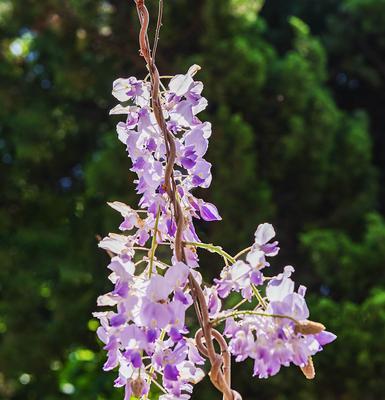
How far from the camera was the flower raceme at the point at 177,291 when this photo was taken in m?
0.59

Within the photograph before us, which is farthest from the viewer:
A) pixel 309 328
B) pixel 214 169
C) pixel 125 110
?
pixel 214 169

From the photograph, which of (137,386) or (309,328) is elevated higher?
(309,328)

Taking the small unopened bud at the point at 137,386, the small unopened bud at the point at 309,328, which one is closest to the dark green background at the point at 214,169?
the small unopened bud at the point at 137,386

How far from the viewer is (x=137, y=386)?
25.5 inches

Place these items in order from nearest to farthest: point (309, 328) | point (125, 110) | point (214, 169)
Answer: point (309, 328), point (125, 110), point (214, 169)

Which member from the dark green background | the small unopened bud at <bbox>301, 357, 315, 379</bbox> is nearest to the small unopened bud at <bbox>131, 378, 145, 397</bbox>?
the small unopened bud at <bbox>301, 357, 315, 379</bbox>

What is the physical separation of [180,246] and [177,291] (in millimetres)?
57

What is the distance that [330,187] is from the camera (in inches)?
151

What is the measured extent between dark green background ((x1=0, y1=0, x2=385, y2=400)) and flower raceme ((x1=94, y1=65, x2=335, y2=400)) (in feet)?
7.47

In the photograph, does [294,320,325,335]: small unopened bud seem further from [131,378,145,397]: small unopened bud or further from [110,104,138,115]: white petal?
[110,104,138,115]: white petal

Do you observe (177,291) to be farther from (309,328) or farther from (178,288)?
(309,328)

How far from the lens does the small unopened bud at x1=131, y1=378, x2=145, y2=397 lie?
647 millimetres

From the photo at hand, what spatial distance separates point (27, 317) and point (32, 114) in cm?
109

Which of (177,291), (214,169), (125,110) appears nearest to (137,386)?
(177,291)
